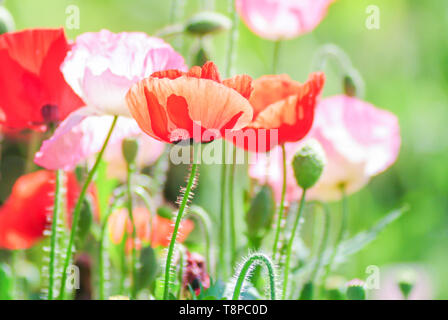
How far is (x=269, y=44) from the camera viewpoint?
1.78m

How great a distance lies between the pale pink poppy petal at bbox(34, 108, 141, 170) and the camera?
0.55m

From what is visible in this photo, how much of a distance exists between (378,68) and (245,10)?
1064 mm

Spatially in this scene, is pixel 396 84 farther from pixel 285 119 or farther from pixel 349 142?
pixel 285 119

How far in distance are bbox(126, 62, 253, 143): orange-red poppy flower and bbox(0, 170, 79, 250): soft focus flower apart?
30cm

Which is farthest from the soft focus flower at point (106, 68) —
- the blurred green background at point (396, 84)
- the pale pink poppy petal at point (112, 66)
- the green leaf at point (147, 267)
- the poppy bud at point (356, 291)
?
the blurred green background at point (396, 84)

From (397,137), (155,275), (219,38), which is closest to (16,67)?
(155,275)

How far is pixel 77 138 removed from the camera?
60 centimetres

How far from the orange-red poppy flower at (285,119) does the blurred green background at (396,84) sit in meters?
0.82

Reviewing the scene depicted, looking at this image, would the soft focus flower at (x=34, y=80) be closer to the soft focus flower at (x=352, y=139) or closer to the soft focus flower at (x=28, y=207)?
the soft focus flower at (x=28, y=207)

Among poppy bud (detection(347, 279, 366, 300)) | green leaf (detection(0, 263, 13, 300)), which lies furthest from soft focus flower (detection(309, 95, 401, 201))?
green leaf (detection(0, 263, 13, 300))

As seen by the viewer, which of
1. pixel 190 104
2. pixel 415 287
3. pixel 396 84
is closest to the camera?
pixel 190 104

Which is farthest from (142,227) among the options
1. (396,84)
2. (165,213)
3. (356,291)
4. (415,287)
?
(396,84)

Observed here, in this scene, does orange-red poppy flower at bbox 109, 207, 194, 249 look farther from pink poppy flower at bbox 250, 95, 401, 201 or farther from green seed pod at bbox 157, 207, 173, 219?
pink poppy flower at bbox 250, 95, 401, 201

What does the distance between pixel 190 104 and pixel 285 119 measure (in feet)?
0.33
